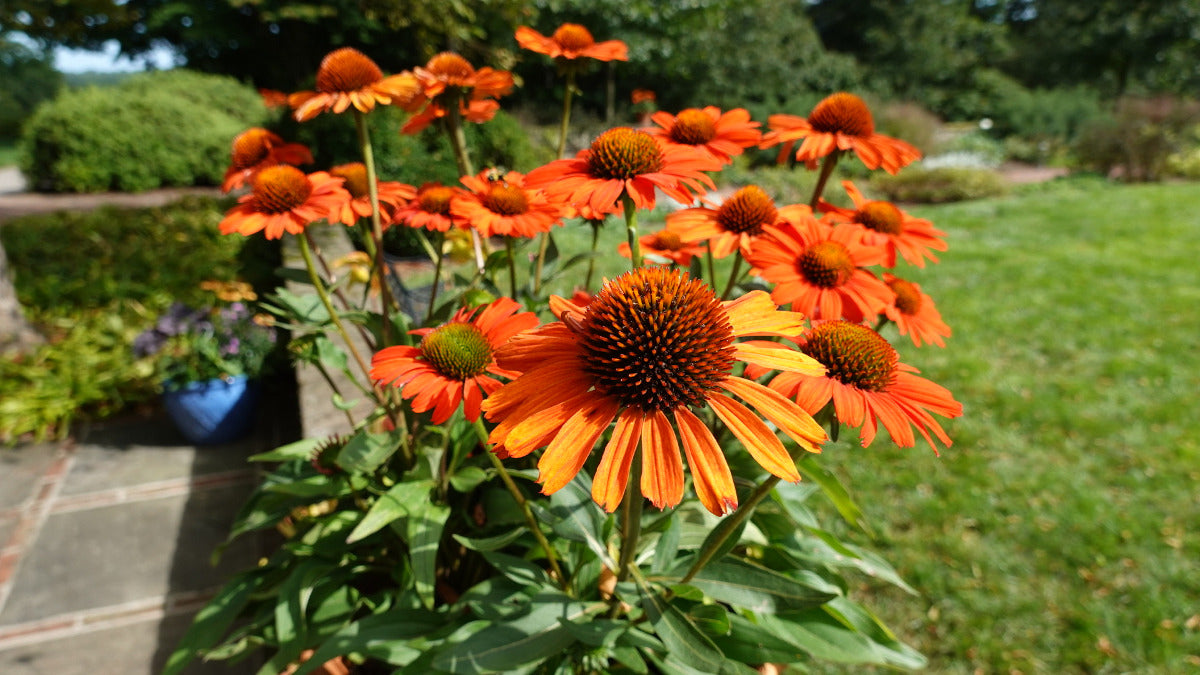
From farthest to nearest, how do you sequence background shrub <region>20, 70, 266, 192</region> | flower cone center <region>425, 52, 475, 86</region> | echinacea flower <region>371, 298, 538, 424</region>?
background shrub <region>20, 70, 266, 192</region> < flower cone center <region>425, 52, 475, 86</region> < echinacea flower <region>371, 298, 538, 424</region>

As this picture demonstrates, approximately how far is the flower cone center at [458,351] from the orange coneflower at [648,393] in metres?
0.23

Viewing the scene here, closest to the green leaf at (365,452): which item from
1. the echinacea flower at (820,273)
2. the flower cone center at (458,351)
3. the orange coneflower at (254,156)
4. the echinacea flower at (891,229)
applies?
the flower cone center at (458,351)

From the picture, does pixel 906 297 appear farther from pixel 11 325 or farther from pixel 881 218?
pixel 11 325

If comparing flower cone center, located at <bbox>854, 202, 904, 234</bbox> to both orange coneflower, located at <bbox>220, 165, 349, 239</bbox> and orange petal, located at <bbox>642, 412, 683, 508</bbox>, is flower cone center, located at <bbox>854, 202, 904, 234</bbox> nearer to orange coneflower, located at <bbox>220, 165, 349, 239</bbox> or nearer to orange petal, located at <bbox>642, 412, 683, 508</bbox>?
orange petal, located at <bbox>642, 412, 683, 508</bbox>

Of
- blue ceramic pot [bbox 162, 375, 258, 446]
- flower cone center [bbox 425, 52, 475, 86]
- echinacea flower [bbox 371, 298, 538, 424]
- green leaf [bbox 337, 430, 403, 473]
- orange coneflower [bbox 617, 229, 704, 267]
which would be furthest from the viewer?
blue ceramic pot [bbox 162, 375, 258, 446]

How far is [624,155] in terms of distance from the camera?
3.27 ft

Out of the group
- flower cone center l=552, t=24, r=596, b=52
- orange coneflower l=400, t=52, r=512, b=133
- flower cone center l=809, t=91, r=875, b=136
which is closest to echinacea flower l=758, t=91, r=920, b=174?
flower cone center l=809, t=91, r=875, b=136

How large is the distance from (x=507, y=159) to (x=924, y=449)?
358 centimetres

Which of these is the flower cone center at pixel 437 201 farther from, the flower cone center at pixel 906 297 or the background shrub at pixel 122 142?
the background shrub at pixel 122 142

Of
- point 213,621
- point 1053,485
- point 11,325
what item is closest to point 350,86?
point 213,621

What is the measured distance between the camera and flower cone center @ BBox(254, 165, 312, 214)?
1169 millimetres

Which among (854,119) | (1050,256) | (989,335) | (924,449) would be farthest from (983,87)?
(854,119)

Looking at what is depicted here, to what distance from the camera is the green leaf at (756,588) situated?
3.25 feet

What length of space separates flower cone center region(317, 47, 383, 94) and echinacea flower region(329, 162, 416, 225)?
0.16 m
